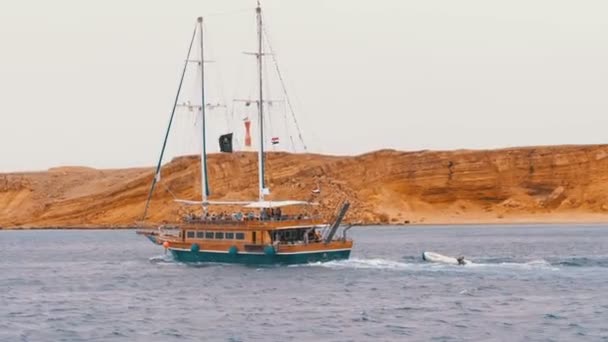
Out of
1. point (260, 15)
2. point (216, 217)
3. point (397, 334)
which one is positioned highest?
point (260, 15)

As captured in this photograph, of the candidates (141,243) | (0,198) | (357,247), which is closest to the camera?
(357,247)

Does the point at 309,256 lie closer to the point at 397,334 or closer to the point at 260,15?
the point at 260,15

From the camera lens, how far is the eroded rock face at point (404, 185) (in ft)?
457

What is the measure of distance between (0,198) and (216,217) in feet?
348

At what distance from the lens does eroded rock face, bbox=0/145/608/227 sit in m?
139

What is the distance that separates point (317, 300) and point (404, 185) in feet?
323

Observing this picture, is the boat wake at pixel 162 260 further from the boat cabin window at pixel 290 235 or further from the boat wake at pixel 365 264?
the boat wake at pixel 365 264

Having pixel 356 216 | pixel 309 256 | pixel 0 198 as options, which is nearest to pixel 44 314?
pixel 309 256

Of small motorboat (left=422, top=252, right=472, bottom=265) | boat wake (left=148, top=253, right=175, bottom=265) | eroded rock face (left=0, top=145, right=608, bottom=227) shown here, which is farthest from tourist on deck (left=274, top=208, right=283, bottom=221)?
eroded rock face (left=0, top=145, right=608, bottom=227)

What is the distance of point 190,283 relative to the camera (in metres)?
53.9

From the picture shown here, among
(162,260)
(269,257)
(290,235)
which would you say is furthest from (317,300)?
(162,260)

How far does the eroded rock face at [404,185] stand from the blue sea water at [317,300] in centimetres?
6727

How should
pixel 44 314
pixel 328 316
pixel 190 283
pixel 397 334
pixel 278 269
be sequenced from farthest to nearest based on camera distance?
1. pixel 278 269
2. pixel 190 283
3. pixel 44 314
4. pixel 328 316
5. pixel 397 334

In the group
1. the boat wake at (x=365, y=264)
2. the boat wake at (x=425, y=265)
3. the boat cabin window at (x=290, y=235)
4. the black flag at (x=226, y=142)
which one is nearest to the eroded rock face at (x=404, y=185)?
the black flag at (x=226, y=142)
